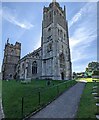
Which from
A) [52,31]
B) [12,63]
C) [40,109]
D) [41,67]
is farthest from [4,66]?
[40,109]

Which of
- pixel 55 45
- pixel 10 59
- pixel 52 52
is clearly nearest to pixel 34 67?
pixel 52 52

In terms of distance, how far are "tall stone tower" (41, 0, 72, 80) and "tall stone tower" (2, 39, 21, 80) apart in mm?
26694

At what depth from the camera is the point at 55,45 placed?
130 feet

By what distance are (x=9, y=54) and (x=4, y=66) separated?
640 cm

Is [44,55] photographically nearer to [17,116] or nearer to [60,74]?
[60,74]

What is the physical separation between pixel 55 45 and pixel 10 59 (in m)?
33.6

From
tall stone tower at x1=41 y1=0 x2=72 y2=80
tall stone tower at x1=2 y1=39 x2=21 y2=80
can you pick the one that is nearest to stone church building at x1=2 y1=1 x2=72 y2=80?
tall stone tower at x1=41 y1=0 x2=72 y2=80

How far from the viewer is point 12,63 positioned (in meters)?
65.4

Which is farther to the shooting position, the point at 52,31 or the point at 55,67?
the point at 52,31

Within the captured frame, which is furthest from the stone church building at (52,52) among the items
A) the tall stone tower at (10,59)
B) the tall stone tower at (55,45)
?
the tall stone tower at (10,59)

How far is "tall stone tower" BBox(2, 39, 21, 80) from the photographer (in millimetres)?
62566

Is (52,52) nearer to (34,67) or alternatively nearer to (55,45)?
(55,45)

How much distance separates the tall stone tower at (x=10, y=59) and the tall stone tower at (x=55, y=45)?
26.7m

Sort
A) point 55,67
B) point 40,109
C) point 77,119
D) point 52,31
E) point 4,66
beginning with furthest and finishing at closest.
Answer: point 4,66 < point 52,31 < point 55,67 < point 40,109 < point 77,119
